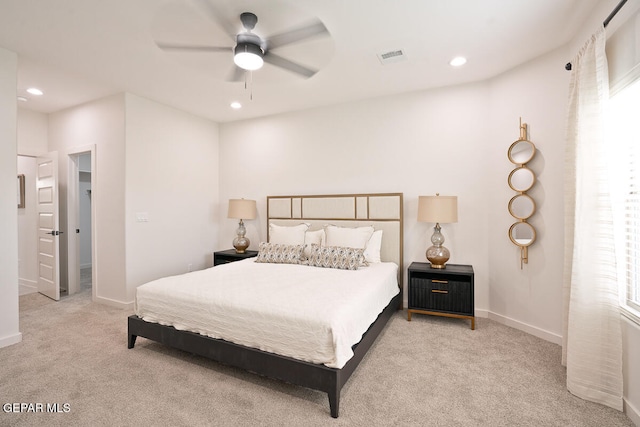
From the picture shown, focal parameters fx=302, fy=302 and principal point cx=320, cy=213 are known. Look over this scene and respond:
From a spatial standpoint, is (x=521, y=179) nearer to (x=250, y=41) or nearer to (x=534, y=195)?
(x=534, y=195)

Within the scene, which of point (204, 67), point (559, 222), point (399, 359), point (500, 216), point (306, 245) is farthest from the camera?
point (306, 245)

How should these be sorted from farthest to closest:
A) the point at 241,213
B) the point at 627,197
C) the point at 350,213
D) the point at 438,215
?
the point at 241,213 < the point at 350,213 < the point at 438,215 < the point at 627,197

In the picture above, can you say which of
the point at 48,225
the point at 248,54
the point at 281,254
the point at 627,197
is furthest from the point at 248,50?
the point at 48,225

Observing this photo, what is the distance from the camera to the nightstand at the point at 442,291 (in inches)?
129

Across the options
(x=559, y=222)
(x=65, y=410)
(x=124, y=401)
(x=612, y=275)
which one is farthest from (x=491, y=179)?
(x=65, y=410)

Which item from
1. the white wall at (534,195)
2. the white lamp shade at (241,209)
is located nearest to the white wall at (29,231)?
the white lamp shade at (241,209)

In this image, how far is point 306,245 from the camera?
405 centimetres

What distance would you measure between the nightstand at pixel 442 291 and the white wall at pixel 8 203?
409cm

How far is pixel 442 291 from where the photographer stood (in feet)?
11.1

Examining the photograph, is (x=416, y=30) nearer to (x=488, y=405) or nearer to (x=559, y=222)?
(x=559, y=222)

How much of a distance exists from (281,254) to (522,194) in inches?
111

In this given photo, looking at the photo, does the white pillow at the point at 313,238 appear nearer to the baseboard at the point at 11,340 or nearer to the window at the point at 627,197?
the window at the point at 627,197

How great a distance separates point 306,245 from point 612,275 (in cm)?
295

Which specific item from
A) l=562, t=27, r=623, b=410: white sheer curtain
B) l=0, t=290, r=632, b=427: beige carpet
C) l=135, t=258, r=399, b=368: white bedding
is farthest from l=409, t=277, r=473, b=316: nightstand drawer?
l=562, t=27, r=623, b=410: white sheer curtain
